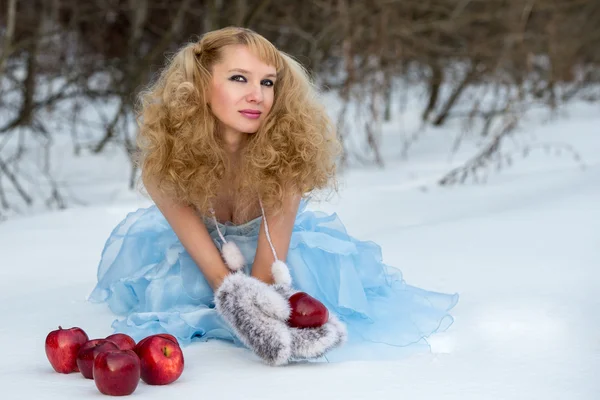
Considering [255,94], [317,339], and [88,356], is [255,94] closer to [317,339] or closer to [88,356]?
[317,339]

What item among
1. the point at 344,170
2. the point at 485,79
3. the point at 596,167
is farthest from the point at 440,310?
the point at 485,79

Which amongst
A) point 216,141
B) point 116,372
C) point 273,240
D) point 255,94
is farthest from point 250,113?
point 116,372

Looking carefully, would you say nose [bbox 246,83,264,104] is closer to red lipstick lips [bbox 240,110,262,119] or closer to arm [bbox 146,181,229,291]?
red lipstick lips [bbox 240,110,262,119]

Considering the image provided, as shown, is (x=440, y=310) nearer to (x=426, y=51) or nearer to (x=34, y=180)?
(x=34, y=180)

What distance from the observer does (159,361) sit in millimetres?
2332

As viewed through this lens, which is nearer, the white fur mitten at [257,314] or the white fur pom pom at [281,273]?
the white fur mitten at [257,314]

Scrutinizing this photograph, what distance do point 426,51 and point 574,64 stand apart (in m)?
3.12

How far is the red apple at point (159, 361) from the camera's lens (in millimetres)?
2332

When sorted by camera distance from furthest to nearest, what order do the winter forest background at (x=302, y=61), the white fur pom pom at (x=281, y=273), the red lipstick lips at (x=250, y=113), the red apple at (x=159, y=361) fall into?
the winter forest background at (x=302, y=61) → the red lipstick lips at (x=250, y=113) → the white fur pom pom at (x=281, y=273) → the red apple at (x=159, y=361)

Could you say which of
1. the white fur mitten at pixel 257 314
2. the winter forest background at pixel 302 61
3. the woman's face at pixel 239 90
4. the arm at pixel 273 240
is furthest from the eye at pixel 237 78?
the winter forest background at pixel 302 61

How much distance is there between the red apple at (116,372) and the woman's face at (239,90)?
3.02ft

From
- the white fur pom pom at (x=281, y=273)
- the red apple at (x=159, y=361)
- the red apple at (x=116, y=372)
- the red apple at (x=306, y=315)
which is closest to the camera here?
the red apple at (x=116, y=372)

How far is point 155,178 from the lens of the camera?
115 inches

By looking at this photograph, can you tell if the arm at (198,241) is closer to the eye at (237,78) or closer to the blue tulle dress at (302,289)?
the blue tulle dress at (302,289)
